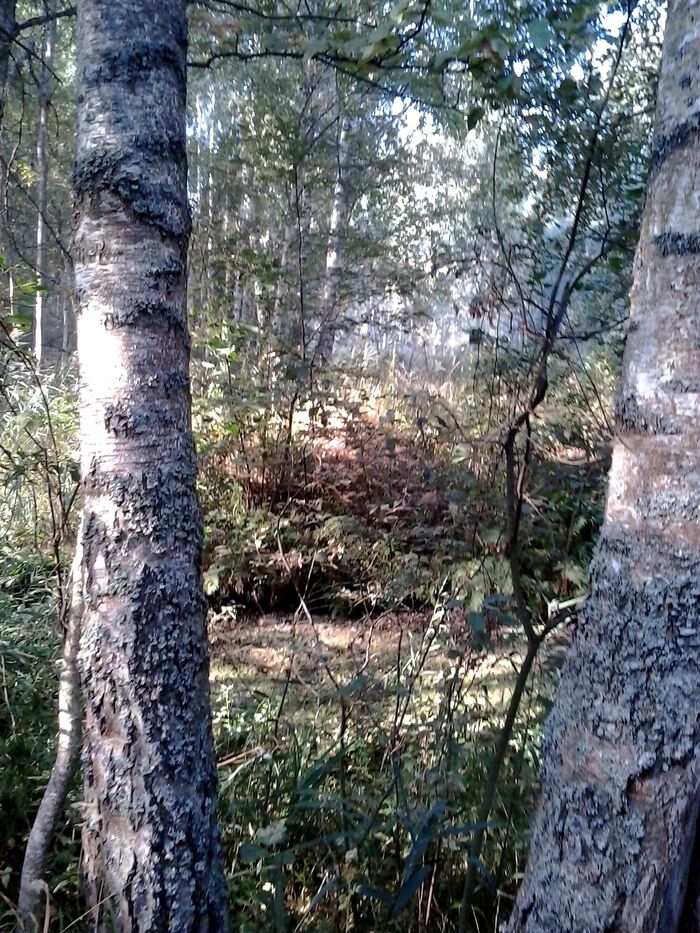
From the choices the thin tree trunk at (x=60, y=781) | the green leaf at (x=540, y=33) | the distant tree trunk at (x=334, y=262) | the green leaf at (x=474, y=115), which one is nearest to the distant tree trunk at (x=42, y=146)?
the thin tree trunk at (x=60, y=781)

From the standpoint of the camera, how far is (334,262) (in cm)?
677

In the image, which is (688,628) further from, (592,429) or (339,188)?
(339,188)

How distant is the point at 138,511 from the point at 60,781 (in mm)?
830

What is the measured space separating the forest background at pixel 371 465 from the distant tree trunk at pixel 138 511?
22cm

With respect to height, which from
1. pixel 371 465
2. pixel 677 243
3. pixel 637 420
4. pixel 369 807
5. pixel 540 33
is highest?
pixel 540 33

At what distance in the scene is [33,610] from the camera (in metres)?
3.34

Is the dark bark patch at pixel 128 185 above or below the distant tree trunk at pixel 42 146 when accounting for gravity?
below

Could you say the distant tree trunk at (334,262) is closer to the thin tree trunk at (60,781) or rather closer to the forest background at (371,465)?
the forest background at (371,465)

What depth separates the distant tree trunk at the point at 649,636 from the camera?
0.99 metres

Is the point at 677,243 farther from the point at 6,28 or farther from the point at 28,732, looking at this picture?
the point at 28,732

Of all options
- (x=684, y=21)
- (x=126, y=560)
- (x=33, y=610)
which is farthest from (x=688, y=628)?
(x=33, y=610)

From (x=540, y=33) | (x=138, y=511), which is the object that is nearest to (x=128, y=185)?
(x=138, y=511)

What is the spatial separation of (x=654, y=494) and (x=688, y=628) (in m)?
0.20

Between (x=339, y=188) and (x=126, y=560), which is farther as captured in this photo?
(x=339, y=188)
